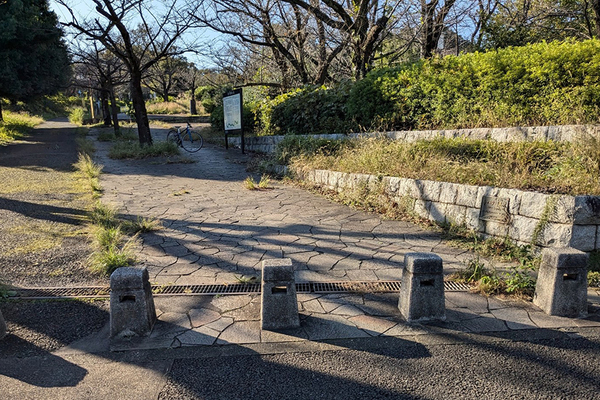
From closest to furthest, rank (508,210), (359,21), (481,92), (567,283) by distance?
(567,283) → (508,210) → (481,92) → (359,21)

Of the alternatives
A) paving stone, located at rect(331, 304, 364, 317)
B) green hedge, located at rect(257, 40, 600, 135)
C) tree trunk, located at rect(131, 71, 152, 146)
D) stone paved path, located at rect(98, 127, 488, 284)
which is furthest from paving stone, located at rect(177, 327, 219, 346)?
tree trunk, located at rect(131, 71, 152, 146)

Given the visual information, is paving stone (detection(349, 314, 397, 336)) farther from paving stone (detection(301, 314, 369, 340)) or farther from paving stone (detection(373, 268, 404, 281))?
paving stone (detection(373, 268, 404, 281))

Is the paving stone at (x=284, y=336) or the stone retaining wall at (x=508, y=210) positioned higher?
the stone retaining wall at (x=508, y=210)

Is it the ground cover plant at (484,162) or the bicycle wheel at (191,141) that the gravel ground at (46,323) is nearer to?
the ground cover plant at (484,162)

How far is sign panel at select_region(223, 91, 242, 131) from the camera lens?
45.9ft

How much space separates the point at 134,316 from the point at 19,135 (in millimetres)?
25534

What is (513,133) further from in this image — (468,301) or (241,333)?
(241,333)

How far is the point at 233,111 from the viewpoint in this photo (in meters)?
14.4

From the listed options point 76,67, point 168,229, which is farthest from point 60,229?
point 76,67

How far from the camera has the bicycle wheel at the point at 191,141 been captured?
1625 cm

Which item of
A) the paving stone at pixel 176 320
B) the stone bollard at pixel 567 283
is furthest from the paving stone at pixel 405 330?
the paving stone at pixel 176 320

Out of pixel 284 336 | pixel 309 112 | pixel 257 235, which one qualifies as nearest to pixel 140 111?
pixel 309 112

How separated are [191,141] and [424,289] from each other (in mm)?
14804

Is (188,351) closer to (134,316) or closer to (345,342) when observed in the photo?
(134,316)
